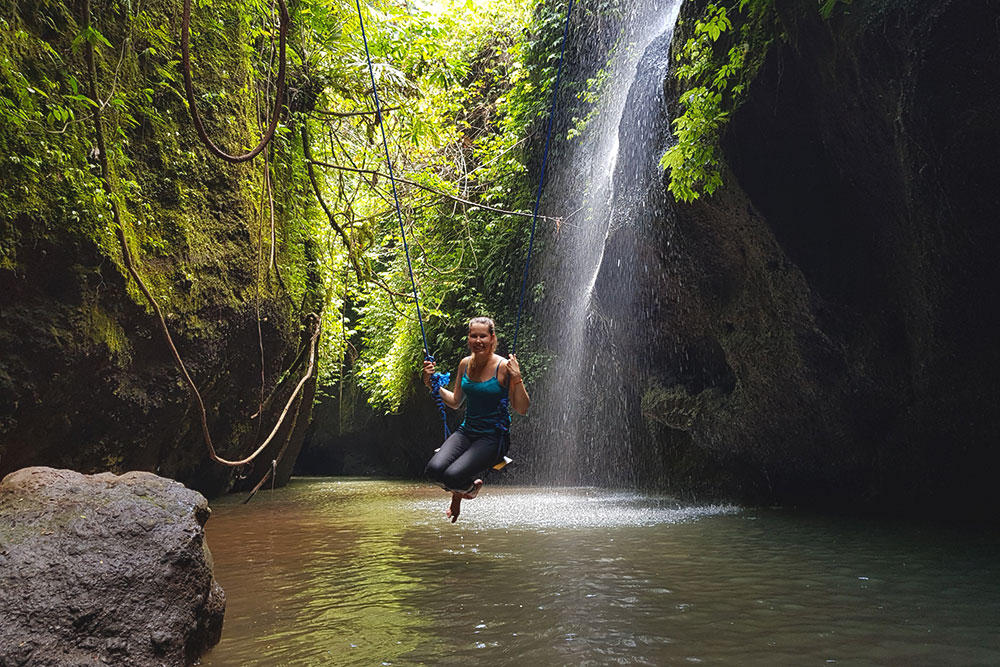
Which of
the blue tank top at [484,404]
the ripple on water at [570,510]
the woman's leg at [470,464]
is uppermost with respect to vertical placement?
the blue tank top at [484,404]

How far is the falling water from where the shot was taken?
1007 centimetres

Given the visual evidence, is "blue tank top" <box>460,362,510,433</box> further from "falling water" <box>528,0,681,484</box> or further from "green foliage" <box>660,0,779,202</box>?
"falling water" <box>528,0,681,484</box>

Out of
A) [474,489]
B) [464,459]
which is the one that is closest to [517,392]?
[464,459]

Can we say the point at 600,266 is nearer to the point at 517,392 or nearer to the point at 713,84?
the point at 713,84

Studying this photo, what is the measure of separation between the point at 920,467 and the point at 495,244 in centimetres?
966

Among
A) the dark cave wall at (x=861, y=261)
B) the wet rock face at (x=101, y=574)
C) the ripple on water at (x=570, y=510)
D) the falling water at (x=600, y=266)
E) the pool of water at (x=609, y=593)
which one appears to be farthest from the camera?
the falling water at (x=600, y=266)

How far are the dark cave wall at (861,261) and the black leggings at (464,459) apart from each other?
4.39 m

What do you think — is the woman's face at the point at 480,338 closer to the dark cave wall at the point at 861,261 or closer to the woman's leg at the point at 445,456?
the woman's leg at the point at 445,456

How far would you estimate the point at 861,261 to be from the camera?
7.54 metres

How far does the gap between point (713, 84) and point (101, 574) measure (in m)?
6.91

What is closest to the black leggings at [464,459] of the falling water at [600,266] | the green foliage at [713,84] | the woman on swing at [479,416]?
the woman on swing at [479,416]

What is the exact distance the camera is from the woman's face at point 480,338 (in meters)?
5.51

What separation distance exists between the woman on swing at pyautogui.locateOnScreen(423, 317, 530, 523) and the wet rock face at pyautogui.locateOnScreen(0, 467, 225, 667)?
2.27 meters

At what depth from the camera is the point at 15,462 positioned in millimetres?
5359
